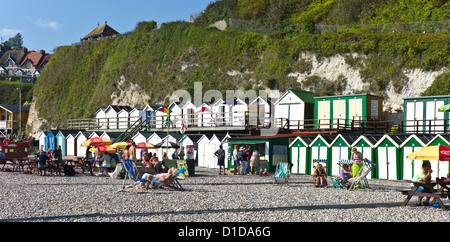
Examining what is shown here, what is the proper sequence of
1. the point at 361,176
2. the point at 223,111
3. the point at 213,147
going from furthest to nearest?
the point at 223,111
the point at 213,147
the point at 361,176

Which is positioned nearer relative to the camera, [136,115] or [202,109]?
[202,109]

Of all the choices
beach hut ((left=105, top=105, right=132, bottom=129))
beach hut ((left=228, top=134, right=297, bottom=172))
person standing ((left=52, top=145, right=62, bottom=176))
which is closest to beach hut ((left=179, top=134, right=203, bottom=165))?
beach hut ((left=228, top=134, right=297, bottom=172))

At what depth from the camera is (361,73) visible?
→ 4106cm

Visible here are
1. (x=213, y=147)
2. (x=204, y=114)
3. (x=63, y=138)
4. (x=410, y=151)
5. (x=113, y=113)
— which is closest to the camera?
(x=410, y=151)

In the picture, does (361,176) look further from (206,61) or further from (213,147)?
(206,61)

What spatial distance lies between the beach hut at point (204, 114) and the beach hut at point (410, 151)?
17.0 meters

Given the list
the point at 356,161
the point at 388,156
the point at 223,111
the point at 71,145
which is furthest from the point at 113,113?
the point at 356,161

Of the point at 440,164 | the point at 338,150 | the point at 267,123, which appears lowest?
the point at 440,164

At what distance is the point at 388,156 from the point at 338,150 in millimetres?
2517

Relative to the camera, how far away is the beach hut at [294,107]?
34.2 m

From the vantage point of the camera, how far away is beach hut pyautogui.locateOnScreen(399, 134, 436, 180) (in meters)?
21.0

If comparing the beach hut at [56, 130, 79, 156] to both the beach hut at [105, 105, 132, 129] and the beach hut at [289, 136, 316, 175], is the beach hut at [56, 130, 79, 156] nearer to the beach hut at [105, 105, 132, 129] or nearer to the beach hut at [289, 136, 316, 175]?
the beach hut at [105, 105, 132, 129]

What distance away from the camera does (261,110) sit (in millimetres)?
35875
